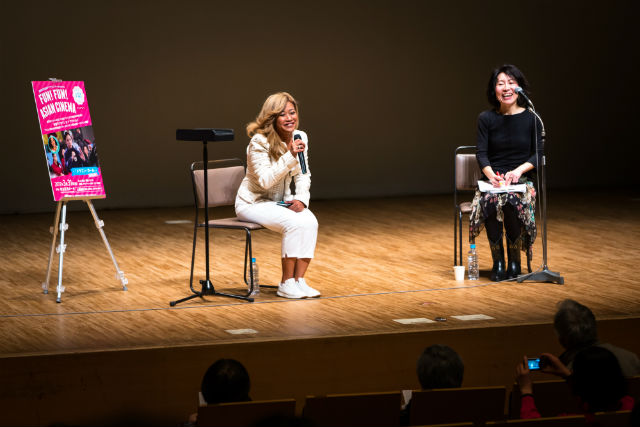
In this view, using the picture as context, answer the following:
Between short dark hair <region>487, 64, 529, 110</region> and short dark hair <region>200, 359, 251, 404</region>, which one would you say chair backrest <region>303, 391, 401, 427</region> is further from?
short dark hair <region>487, 64, 529, 110</region>

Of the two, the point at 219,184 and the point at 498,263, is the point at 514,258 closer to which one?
the point at 498,263

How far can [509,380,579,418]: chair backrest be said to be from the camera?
109 inches

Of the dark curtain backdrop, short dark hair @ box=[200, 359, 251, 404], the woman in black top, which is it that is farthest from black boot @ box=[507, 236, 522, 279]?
the dark curtain backdrop

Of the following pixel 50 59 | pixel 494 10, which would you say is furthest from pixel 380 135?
pixel 50 59

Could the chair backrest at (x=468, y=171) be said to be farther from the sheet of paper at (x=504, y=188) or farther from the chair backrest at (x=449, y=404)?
the chair backrest at (x=449, y=404)

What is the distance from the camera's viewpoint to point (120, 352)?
3730 mm

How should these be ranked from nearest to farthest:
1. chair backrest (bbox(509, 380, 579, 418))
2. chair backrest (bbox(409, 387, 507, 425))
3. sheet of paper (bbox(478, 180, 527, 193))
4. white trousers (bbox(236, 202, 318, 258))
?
chair backrest (bbox(409, 387, 507, 425)), chair backrest (bbox(509, 380, 579, 418)), white trousers (bbox(236, 202, 318, 258)), sheet of paper (bbox(478, 180, 527, 193))

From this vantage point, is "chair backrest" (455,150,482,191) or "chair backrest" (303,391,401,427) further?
"chair backrest" (455,150,482,191)

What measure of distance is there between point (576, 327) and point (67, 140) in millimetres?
3039

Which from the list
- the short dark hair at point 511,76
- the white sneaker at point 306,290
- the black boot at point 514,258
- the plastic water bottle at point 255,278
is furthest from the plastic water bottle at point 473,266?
the plastic water bottle at point 255,278

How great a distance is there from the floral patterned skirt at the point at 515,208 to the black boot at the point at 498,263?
0.13m

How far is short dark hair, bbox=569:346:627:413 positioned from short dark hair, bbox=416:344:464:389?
0.34 m

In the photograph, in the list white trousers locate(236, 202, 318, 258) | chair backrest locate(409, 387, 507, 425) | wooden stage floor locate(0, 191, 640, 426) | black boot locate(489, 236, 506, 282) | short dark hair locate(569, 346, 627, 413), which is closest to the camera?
short dark hair locate(569, 346, 627, 413)

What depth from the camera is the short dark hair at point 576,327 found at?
119 inches
